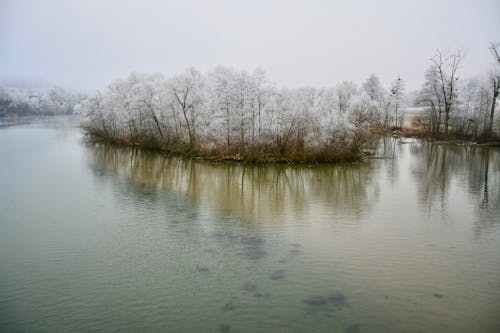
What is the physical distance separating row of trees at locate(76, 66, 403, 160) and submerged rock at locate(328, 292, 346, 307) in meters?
21.9

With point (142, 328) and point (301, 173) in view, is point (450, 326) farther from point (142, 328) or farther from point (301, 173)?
point (301, 173)

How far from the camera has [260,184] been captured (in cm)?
2433

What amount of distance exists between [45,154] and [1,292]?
28.6 m

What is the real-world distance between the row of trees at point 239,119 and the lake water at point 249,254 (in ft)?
24.3

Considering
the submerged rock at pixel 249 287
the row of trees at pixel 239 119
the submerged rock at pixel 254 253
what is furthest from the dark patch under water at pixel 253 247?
the row of trees at pixel 239 119

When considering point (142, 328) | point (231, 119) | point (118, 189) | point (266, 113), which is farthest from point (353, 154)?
point (142, 328)

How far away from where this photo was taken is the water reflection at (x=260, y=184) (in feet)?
60.1

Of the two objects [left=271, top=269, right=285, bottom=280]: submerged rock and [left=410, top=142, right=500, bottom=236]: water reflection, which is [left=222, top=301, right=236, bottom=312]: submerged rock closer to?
[left=271, top=269, right=285, bottom=280]: submerged rock

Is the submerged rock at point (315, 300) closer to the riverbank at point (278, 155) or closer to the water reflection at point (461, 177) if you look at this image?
the water reflection at point (461, 177)

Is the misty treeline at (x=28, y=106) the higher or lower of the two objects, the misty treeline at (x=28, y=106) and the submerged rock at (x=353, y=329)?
the higher

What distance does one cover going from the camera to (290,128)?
3222 centimetres

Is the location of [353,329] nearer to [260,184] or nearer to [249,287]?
[249,287]

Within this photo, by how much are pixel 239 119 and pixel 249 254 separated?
2238 centimetres

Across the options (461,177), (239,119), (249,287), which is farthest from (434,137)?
(249,287)
